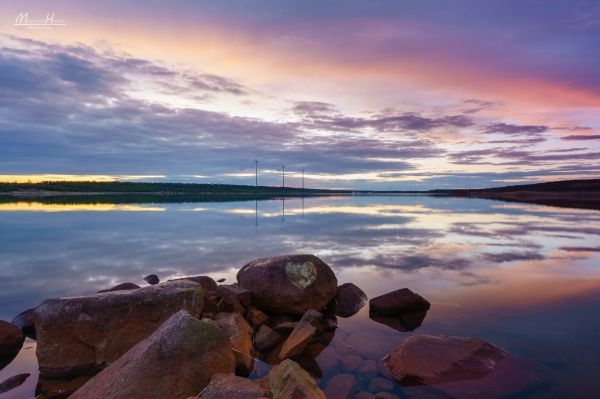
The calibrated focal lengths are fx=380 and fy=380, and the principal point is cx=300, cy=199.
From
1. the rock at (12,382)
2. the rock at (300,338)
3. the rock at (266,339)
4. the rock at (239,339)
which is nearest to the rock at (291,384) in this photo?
the rock at (239,339)

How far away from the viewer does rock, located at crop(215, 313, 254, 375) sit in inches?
319

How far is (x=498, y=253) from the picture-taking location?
21578mm

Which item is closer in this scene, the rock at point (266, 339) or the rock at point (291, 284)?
the rock at point (266, 339)

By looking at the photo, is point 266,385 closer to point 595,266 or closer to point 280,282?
point 280,282

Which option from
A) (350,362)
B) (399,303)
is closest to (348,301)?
(399,303)

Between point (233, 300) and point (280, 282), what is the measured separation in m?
1.54

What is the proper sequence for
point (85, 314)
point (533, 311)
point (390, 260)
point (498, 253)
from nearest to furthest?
point (85, 314)
point (533, 311)
point (390, 260)
point (498, 253)

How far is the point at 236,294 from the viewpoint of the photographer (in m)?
11.1

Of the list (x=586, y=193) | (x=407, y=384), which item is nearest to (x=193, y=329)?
(x=407, y=384)

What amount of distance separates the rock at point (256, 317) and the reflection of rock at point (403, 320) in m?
3.20

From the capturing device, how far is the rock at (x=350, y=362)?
322 inches

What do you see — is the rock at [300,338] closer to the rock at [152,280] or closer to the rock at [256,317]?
the rock at [256,317]

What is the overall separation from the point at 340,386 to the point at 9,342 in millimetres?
7690

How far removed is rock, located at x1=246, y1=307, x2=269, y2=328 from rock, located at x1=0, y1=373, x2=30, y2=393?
5256 millimetres
